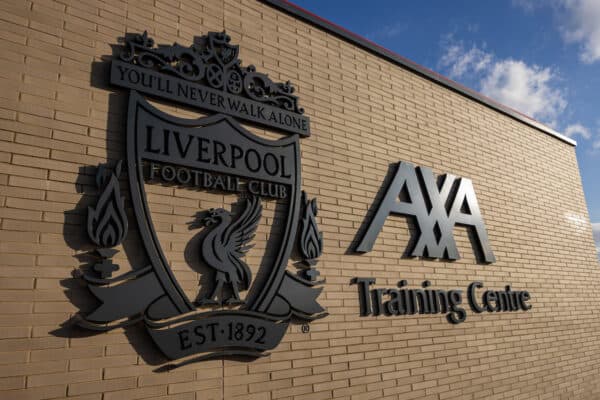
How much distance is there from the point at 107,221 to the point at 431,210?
348 centimetres

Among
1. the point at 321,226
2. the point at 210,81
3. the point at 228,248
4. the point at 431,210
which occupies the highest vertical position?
the point at 210,81

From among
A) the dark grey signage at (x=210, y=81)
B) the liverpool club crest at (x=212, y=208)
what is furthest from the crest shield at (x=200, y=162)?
the dark grey signage at (x=210, y=81)

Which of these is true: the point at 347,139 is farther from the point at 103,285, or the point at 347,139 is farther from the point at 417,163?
the point at 103,285

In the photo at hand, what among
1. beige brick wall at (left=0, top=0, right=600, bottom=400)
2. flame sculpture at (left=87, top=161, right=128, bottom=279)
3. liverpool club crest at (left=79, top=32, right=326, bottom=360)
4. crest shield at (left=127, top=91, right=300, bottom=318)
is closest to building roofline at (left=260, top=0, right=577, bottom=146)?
beige brick wall at (left=0, top=0, right=600, bottom=400)

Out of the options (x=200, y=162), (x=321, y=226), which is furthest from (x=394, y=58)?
(x=200, y=162)

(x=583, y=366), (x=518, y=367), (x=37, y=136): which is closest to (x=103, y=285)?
(x=37, y=136)

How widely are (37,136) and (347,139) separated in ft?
8.96

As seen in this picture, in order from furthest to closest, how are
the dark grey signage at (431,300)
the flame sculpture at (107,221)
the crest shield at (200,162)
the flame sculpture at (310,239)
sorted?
the dark grey signage at (431,300), the flame sculpture at (310,239), the crest shield at (200,162), the flame sculpture at (107,221)

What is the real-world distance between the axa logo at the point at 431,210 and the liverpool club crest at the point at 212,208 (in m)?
0.95

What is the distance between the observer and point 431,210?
15.5 feet

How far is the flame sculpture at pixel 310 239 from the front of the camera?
3494 millimetres

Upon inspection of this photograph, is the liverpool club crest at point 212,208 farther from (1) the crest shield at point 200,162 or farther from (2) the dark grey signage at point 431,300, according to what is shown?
(2) the dark grey signage at point 431,300

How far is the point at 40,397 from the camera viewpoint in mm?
2258

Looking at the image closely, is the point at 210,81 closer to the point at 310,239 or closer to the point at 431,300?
the point at 310,239
